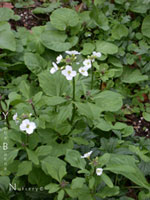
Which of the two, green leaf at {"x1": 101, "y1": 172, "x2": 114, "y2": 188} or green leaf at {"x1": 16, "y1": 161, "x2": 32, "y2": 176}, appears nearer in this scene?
green leaf at {"x1": 101, "y1": 172, "x2": 114, "y2": 188}

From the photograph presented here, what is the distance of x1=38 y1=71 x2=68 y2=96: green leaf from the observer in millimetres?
1990

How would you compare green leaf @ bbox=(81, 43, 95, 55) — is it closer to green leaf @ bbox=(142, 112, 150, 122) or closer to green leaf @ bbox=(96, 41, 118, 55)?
green leaf @ bbox=(96, 41, 118, 55)

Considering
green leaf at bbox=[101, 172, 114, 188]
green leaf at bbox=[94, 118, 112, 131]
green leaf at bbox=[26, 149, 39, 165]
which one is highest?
green leaf at bbox=[26, 149, 39, 165]

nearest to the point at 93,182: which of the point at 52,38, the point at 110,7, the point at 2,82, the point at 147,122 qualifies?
the point at 147,122

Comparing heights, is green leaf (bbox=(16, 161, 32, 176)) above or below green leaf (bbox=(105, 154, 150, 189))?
above

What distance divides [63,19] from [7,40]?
0.73 metres

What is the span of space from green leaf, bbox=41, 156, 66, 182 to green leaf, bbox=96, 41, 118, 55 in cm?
167

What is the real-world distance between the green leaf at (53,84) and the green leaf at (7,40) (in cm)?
109

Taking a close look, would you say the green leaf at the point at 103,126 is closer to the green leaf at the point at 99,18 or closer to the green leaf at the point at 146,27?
the green leaf at the point at 99,18

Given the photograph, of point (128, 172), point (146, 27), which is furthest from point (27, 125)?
point (146, 27)

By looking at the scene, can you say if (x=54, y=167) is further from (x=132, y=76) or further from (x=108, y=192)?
(x=132, y=76)

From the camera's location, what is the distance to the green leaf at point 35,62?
2.96m

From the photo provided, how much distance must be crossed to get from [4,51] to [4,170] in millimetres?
1636

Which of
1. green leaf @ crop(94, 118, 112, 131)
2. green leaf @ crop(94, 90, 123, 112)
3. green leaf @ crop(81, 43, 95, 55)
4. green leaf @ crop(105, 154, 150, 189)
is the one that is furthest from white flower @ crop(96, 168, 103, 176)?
green leaf @ crop(81, 43, 95, 55)
